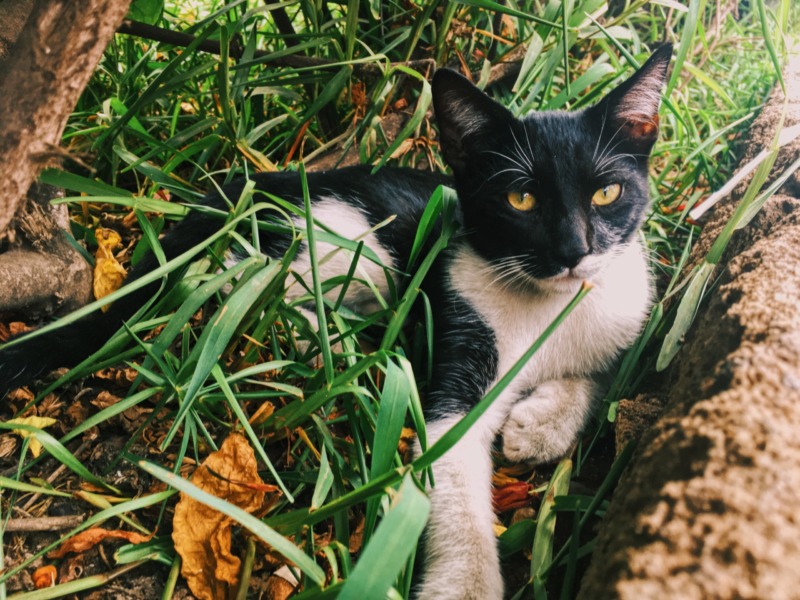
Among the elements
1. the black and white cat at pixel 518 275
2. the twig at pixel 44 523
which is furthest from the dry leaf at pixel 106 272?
the twig at pixel 44 523

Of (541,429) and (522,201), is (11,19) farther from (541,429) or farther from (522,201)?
(541,429)

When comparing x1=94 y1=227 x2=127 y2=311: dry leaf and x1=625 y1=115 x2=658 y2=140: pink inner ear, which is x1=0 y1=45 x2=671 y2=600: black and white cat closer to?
x1=625 y1=115 x2=658 y2=140: pink inner ear

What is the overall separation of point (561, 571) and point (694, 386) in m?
0.46

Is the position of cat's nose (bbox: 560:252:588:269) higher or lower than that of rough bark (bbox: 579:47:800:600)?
higher

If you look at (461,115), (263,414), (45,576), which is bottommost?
(45,576)

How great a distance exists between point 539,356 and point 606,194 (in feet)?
1.35

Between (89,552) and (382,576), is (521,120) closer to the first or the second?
(382,576)

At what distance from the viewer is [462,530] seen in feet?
3.83

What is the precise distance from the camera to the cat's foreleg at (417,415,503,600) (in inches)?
42.9

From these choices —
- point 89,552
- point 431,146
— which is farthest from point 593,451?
point 431,146

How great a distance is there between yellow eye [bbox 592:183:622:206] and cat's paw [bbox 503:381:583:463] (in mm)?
450

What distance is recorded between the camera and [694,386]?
31.6 inches

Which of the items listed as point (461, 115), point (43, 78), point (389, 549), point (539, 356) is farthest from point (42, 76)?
point (539, 356)

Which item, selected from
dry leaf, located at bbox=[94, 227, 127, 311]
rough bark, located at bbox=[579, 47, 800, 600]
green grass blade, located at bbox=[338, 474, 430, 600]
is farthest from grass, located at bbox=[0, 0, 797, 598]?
rough bark, located at bbox=[579, 47, 800, 600]
